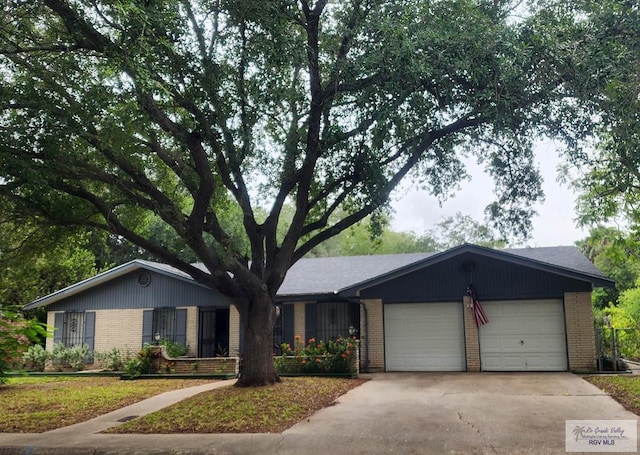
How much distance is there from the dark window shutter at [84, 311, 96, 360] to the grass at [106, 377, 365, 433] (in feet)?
35.2

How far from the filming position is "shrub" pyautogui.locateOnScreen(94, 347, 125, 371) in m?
19.5

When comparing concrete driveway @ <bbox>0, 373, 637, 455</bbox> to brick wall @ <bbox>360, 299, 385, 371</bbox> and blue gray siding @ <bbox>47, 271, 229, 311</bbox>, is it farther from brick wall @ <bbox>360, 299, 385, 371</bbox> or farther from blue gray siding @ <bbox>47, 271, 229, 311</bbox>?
blue gray siding @ <bbox>47, 271, 229, 311</bbox>

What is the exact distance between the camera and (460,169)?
45.8ft

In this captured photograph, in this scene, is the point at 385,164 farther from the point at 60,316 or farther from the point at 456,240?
the point at 456,240

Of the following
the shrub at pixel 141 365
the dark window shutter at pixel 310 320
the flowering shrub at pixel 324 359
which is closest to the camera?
the flowering shrub at pixel 324 359

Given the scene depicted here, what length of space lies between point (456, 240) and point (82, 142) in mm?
42851

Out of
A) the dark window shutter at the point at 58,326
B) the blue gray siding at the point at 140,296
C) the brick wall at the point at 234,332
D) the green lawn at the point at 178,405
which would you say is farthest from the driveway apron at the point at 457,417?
the dark window shutter at the point at 58,326

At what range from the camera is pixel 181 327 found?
20.8 meters

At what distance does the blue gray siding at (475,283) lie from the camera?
55.9ft

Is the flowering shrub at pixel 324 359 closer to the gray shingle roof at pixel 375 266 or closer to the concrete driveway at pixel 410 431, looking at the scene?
the gray shingle roof at pixel 375 266

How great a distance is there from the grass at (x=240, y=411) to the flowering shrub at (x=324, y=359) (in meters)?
2.95

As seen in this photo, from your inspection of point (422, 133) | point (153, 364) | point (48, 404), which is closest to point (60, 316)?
point (153, 364)

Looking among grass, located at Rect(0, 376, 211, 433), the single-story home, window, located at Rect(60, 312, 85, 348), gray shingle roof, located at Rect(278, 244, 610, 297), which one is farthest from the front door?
window, located at Rect(60, 312, 85, 348)

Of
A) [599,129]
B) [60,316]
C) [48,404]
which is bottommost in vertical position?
[48,404]
